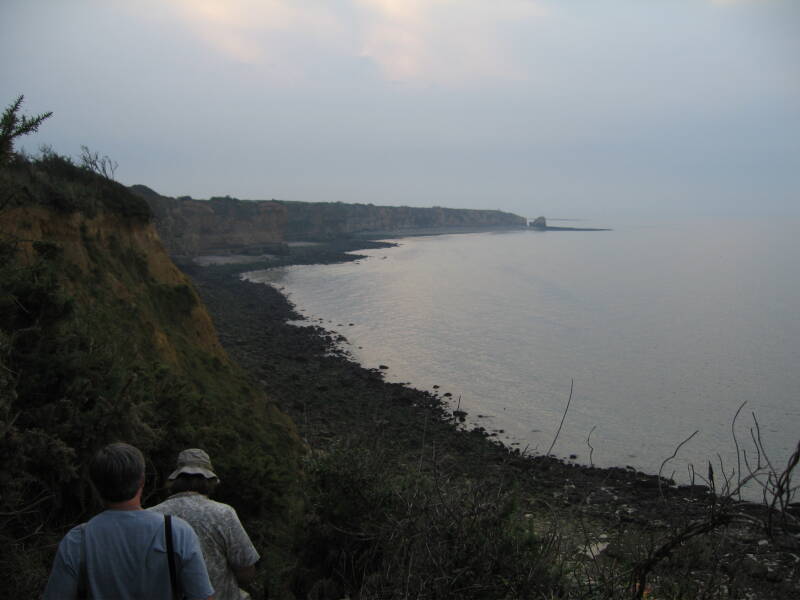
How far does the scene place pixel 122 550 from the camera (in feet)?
7.80

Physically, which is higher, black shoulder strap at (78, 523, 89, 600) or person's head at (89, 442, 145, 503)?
person's head at (89, 442, 145, 503)

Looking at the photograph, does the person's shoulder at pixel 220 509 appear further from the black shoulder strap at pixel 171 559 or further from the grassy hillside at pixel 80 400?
the grassy hillside at pixel 80 400

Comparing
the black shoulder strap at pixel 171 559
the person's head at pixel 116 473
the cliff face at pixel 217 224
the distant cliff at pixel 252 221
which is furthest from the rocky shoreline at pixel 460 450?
the cliff face at pixel 217 224

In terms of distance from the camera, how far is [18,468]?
405cm

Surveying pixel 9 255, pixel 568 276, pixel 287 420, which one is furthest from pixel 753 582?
pixel 568 276

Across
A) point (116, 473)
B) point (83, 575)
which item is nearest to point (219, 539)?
point (83, 575)

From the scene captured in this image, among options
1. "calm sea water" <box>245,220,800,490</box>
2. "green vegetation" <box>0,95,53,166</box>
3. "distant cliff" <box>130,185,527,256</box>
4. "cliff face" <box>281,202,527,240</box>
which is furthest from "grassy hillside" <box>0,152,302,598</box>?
"cliff face" <box>281,202,527,240</box>

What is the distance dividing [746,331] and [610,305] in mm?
10712

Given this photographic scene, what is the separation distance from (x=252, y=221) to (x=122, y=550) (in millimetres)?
84897

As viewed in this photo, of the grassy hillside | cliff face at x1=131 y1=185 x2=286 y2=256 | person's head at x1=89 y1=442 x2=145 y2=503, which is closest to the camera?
person's head at x1=89 y1=442 x2=145 y2=503

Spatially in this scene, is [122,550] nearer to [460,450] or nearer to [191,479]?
[191,479]

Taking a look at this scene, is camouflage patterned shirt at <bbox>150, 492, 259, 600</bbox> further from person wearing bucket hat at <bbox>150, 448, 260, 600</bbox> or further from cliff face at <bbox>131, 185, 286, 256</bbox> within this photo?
cliff face at <bbox>131, 185, 286, 256</bbox>

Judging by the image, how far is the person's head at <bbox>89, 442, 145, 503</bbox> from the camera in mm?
2352

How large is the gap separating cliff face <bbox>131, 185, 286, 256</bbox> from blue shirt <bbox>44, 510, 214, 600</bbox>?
6124cm
